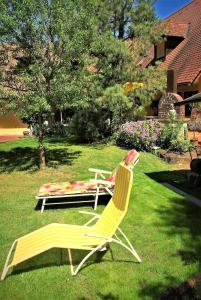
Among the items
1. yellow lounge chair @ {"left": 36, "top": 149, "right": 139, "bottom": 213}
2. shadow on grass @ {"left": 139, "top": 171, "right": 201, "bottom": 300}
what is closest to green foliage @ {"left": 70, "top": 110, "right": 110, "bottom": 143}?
yellow lounge chair @ {"left": 36, "top": 149, "right": 139, "bottom": 213}

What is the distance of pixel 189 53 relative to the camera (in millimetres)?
22312

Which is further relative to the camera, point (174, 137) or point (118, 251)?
point (174, 137)

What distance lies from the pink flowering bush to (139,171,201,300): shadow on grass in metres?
7.45

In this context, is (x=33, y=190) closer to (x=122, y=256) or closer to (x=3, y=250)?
(x=3, y=250)

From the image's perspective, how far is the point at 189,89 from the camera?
21000mm

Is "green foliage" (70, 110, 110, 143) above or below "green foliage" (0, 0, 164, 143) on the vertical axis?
below

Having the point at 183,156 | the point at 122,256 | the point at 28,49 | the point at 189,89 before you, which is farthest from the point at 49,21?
the point at 189,89

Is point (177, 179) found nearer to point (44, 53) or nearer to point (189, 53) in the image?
point (44, 53)

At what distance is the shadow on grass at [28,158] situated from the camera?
12.8 m

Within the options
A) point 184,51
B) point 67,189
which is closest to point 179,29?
point 184,51

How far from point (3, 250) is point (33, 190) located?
12.6 feet

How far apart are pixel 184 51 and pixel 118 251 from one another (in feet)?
64.9

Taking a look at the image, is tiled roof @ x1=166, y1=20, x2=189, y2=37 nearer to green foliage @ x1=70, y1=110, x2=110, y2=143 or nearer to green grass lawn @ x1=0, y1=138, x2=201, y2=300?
green foliage @ x1=70, y1=110, x2=110, y2=143

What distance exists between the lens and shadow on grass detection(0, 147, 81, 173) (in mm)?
12812
